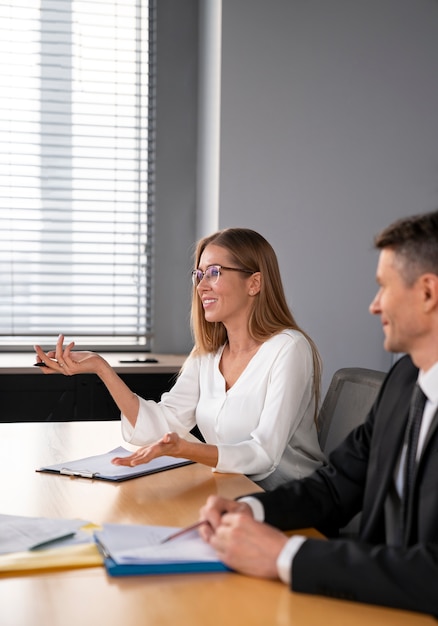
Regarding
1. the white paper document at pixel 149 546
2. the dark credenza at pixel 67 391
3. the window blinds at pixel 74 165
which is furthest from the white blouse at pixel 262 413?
the window blinds at pixel 74 165

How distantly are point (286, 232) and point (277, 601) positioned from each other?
8.95ft

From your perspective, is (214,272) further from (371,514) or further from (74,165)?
(74,165)

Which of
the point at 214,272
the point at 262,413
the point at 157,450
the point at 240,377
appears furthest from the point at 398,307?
the point at 214,272

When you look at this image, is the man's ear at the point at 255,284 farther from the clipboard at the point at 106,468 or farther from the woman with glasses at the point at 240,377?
the clipboard at the point at 106,468

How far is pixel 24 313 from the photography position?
13.8 feet

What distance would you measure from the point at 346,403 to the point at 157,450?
Result: 2.42 feet

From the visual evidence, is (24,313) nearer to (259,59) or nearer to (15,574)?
(259,59)

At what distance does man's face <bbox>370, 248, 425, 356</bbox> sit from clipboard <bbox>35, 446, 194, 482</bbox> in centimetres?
81

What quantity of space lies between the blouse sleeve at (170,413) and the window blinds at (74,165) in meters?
1.70

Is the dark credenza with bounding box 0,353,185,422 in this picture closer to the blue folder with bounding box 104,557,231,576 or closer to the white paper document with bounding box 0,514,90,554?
the white paper document with bounding box 0,514,90,554

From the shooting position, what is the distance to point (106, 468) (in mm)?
2062

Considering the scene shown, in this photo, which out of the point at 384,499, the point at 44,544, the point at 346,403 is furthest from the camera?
the point at 346,403

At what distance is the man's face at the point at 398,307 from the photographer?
4.80 feet

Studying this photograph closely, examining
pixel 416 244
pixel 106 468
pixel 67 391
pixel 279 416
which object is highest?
pixel 416 244
